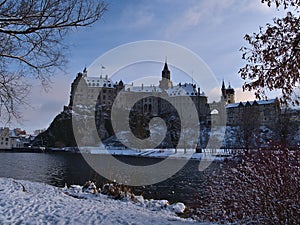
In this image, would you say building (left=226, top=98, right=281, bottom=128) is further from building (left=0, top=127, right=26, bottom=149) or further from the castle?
building (left=0, top=127, right=26, bottom=149)

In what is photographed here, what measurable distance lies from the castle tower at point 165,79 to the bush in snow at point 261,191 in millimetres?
112789

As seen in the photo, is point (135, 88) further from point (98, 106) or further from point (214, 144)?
point (214, 144)

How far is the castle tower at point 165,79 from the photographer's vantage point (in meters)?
121

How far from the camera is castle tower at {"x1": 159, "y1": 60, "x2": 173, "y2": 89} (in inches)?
4753

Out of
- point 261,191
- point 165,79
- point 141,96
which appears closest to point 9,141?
point 141,96

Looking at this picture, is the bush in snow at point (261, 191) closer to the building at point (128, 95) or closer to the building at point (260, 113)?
the building at point (260, 113)

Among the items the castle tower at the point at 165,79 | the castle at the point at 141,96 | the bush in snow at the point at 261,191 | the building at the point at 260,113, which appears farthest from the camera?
the castle tower at the point at 165,79

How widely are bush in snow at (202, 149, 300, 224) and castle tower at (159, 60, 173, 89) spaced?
112789 millimetres


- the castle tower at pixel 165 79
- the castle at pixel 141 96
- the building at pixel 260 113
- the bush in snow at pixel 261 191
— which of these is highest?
the castle tower at pixel 165 79

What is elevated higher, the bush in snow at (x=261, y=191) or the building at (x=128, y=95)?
the building at (x=128, y=95)

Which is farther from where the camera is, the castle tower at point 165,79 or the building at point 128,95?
the castle tower at point 165,79

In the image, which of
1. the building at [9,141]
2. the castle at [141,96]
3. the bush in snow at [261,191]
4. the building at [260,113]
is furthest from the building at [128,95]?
the bush in snow at [261,191]

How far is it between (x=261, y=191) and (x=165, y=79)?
11818 cm

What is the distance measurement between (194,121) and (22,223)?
9122 centimetres
